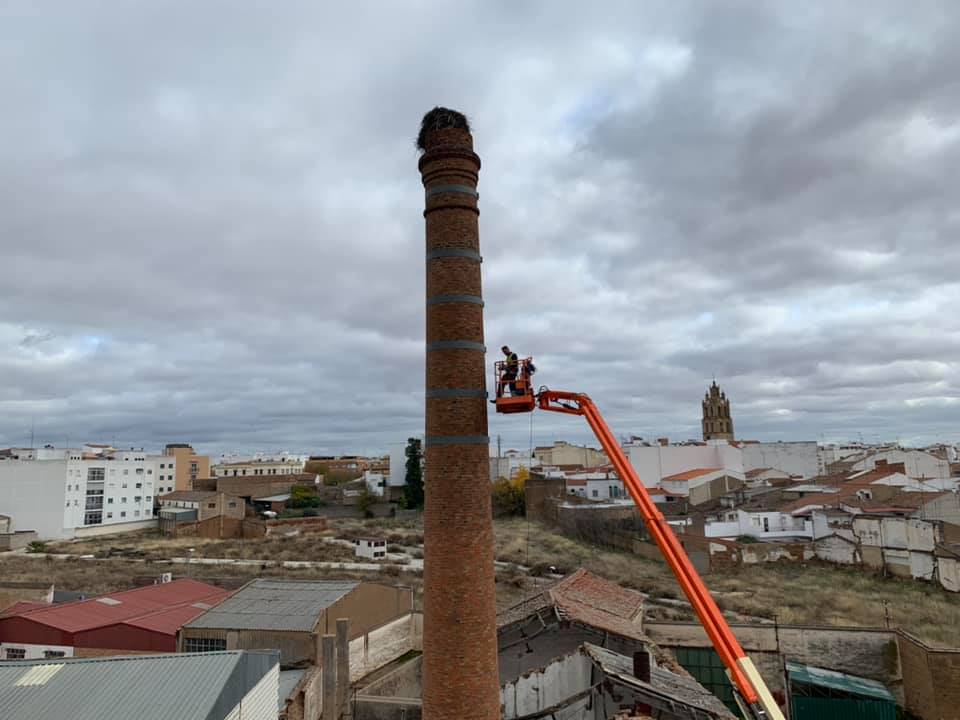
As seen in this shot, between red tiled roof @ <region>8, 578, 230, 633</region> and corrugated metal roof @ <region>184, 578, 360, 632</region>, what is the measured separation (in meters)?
1.59

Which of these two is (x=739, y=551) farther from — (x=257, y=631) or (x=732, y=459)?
(x=732, y=459)

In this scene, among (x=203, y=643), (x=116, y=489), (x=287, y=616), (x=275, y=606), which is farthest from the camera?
(x=116, y=489)

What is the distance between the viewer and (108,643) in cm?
2017

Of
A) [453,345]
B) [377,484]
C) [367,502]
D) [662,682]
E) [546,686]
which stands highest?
[453,345]

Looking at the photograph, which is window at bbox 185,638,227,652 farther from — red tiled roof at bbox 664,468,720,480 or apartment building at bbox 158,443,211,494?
apartment building at bbox 158,443,211,494

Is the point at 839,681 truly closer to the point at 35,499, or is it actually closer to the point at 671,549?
the point at 671,549

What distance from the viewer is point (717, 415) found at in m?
104

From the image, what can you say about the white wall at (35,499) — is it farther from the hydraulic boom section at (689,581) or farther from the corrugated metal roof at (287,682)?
the hydraulic boom section at (689,581)

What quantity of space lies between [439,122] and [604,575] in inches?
1171

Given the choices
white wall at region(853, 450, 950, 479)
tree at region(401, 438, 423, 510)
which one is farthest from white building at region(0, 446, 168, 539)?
white wall at region(853, 450, 950, 479)

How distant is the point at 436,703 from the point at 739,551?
31.7m

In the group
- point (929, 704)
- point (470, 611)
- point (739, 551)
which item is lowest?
point (929, 704)

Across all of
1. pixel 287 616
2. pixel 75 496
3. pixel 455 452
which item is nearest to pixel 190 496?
pixel 75 496

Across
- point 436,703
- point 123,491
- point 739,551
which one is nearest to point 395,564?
point 739,551
